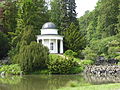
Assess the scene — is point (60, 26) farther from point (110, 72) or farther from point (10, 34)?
point (110, 72)

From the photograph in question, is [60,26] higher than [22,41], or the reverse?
[60,26]

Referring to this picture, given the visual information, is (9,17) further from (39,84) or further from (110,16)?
(39,84)

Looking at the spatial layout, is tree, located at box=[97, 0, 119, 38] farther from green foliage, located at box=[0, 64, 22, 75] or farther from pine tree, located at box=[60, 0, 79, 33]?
green foliage, located at box=[0, 64, 22, 75]

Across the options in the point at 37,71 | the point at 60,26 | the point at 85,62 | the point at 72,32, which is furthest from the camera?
the point at 60,26

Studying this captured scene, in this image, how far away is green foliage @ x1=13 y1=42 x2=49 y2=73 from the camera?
97.5 ft

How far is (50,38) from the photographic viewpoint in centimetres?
3922

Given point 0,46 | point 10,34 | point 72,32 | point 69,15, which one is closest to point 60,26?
point 69,15

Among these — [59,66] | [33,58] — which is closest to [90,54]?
[59,66]

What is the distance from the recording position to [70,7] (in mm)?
48500

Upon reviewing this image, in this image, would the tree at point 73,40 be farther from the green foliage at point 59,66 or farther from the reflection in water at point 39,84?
the reflection in water at point 39,84

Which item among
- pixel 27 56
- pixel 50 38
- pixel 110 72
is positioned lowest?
pixel 110 72

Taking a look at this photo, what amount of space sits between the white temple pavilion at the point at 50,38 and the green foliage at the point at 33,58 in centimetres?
822

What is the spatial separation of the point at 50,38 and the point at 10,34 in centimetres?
664

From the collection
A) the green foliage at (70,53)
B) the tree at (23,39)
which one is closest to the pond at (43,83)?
the tree at (23,39)
